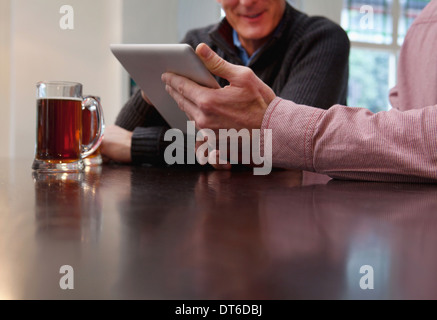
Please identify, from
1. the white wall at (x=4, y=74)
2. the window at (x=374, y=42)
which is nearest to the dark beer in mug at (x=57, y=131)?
the white wall at (x=4, y=74)

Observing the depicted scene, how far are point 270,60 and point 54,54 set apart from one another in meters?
2.63

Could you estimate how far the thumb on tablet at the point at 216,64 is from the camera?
2.63 ft

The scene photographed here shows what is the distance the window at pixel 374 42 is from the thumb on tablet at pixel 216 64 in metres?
4.23

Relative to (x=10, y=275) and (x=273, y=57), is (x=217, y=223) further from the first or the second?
(x=273, y=57)

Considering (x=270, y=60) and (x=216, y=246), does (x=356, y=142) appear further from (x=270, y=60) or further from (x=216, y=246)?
(x=270, y=60)

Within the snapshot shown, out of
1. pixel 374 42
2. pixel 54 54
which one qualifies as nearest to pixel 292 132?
pixel 54 54

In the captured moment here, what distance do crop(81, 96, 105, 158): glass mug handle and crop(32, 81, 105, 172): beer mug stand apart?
12 cm

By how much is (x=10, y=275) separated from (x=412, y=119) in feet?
2.14

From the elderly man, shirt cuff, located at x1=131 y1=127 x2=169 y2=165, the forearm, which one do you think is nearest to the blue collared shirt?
the elderly man

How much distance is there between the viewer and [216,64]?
31.8 inches

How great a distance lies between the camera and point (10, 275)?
0.68 ft
